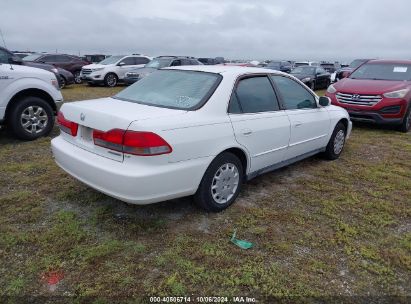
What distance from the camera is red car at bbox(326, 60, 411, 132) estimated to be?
25.4ft

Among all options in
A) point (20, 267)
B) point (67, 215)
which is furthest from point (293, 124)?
point (20, 267)

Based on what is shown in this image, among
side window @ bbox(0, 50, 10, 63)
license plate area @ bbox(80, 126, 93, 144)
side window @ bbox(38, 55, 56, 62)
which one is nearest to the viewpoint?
license plate area @ bbox(80, 126, 93, 144)

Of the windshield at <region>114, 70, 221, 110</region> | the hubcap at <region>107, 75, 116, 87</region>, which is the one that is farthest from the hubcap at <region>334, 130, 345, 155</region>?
the hubcap at <region>107, 75, 116, 87</region>

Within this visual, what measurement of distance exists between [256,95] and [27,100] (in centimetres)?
425

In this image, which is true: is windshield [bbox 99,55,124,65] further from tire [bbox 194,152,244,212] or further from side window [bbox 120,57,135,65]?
tire [bbox 194,152,244,212]

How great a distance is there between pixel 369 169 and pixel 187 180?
3.45 m

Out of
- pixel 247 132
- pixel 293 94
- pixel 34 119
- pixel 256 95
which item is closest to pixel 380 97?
pixel 293 94

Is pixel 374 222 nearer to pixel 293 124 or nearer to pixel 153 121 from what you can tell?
pixel 293 124

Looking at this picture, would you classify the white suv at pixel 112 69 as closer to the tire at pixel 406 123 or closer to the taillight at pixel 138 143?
the tire at pixel 406 123

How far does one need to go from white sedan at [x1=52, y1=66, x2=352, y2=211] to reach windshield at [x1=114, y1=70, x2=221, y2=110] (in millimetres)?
11

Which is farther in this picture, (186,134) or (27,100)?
(27,100)

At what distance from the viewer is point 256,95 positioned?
4.11 m

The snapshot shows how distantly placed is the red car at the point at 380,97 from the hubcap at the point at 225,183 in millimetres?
5328

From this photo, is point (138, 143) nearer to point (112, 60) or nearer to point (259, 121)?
point (259, 121)
